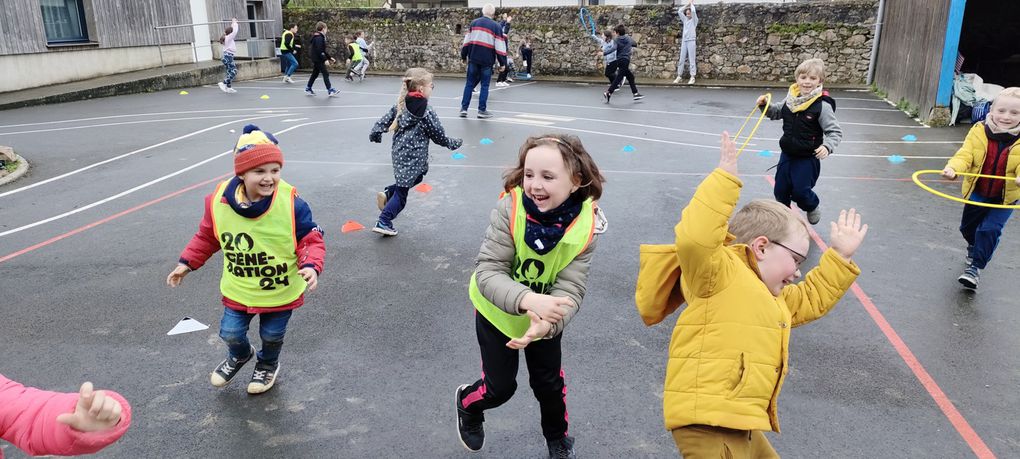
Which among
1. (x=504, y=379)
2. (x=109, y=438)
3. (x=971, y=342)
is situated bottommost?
(x=971, y=342)

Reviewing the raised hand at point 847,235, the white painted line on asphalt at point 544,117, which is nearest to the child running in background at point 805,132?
the raised hand at point 847,235

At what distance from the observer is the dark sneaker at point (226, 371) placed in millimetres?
3938

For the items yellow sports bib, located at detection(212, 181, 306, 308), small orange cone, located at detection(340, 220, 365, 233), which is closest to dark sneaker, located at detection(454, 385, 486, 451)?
yellow sports bib, located at detection(212, 181, 306, 308)

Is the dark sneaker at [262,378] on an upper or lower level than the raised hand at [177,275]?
lower

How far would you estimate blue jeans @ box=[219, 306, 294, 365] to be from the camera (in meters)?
3.76

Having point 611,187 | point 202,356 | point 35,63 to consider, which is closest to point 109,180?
point 202,356

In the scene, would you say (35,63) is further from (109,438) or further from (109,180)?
(109,438)

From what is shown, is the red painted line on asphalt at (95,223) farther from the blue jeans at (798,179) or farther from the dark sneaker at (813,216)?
the dark sneaker at (813,216)

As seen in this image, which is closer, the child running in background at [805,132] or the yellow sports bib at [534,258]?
the yellow sports bib at [534,258]

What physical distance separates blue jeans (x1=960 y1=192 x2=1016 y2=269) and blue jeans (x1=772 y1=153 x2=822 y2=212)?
121 centimetres

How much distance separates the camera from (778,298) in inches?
99.7

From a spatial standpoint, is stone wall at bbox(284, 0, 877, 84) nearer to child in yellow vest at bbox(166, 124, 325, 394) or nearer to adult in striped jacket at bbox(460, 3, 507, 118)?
adult in striped jacket at bbox(460, 3, 507, 118)

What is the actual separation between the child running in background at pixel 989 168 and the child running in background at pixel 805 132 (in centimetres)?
100

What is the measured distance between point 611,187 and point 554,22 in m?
16.1
